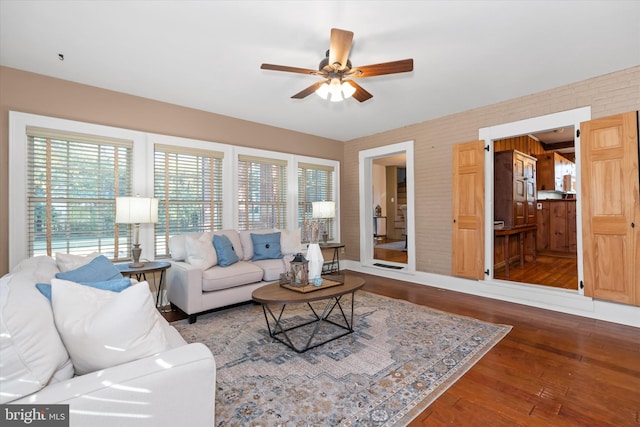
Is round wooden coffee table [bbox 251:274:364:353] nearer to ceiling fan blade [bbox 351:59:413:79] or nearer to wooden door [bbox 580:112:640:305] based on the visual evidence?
ceiling fan blade [bbox 351:59:413:79]

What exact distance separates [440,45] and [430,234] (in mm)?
3114

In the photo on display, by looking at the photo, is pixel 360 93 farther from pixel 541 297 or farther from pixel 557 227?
pixel 557 227

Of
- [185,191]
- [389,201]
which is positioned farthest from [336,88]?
[389,201]

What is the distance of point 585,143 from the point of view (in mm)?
3562

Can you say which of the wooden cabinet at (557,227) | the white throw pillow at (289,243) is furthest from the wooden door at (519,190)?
the white throw pillow at (289,243)

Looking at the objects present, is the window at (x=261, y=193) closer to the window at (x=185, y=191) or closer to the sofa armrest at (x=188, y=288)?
the window at (x=185, y=191)

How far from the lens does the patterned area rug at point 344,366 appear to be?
6.16 ft

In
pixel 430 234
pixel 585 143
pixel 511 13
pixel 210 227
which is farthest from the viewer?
pixel 430 234

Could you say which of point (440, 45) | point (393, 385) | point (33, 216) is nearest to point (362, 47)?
point (440, 45)

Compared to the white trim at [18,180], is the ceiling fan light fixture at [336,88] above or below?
above

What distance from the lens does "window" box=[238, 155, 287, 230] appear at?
5051mm

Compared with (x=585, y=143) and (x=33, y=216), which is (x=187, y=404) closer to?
(x=33, y=216)

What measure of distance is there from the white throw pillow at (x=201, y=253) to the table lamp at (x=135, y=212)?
0.51m

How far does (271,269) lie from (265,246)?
48 centimetres
